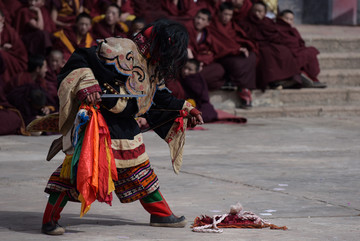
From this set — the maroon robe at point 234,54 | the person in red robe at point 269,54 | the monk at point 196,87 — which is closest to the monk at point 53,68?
the monk at point 196,87

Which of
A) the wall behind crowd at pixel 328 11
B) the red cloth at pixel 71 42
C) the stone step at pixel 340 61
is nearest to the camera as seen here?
the red cloth at pixel 71 42

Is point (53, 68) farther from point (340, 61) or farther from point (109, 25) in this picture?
point (340, 61)

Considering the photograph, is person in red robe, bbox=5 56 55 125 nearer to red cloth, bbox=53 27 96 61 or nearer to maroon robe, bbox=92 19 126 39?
red cloth, bbox=53 27 96 61

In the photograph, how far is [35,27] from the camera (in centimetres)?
1088

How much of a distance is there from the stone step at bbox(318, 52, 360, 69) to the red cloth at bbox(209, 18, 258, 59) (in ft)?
5.25

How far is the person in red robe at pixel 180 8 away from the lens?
12.2 metres

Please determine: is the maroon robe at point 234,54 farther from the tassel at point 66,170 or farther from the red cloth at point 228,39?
the tassel at point 66,170

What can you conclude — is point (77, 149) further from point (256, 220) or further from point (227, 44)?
point (227, 44)

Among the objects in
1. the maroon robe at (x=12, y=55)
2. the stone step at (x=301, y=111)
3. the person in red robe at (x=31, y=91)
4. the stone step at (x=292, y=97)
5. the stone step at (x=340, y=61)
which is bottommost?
the stone step at (x=301, y=111)

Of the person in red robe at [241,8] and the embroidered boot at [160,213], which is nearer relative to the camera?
the embroidered boot at [160,213]

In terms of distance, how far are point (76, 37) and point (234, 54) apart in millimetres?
2267

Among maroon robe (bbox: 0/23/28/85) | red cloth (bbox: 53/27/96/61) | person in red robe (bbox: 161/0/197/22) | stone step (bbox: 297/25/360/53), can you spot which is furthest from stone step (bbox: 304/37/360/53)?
maroon robe (bbox: 0/23/28/85)

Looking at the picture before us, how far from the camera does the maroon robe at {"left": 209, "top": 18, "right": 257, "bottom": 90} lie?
37.3 ft

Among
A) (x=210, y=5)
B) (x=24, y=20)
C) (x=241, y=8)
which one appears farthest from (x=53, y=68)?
(x=241, y=8)
